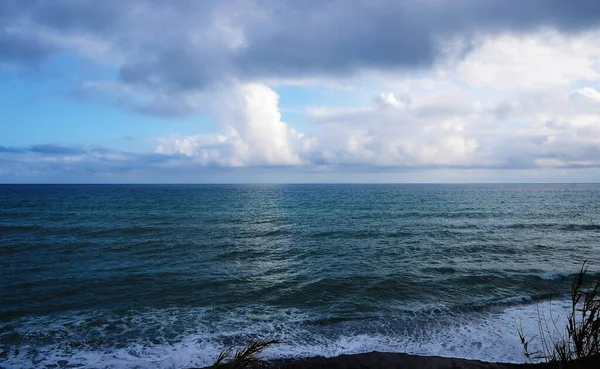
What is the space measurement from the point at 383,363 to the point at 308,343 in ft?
9.66

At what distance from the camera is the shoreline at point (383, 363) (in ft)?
35.5

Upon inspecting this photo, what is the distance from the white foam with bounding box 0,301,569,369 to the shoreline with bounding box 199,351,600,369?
43cm

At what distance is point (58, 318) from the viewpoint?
15.1m

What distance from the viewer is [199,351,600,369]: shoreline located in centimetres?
1083

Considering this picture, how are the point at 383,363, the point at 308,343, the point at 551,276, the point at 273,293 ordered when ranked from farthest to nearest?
the point at 551,276
the point at 273,293
the point at 308,343
the point at 383,363

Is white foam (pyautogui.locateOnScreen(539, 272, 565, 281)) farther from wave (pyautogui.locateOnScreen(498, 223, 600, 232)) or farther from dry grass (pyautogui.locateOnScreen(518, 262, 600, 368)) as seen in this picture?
wave (pyautogui.locateOnScreen(498, 223, 600, 232))

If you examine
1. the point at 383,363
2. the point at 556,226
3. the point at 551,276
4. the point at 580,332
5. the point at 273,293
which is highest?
the point at 580,332

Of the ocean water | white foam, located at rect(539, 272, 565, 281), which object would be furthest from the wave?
white foam, located at rect(539, 272, 565, 281)

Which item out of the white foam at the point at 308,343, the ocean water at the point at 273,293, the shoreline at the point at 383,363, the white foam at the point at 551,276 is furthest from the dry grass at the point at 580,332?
the white foam at the point at 551,276

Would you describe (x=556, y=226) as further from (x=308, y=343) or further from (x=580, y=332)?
(x=580, y=332)

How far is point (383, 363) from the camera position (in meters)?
11.0

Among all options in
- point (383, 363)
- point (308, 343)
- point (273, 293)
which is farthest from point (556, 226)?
point (308, 343)

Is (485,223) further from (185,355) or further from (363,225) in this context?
(185,355)

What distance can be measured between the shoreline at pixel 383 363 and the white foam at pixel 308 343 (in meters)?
0.43
